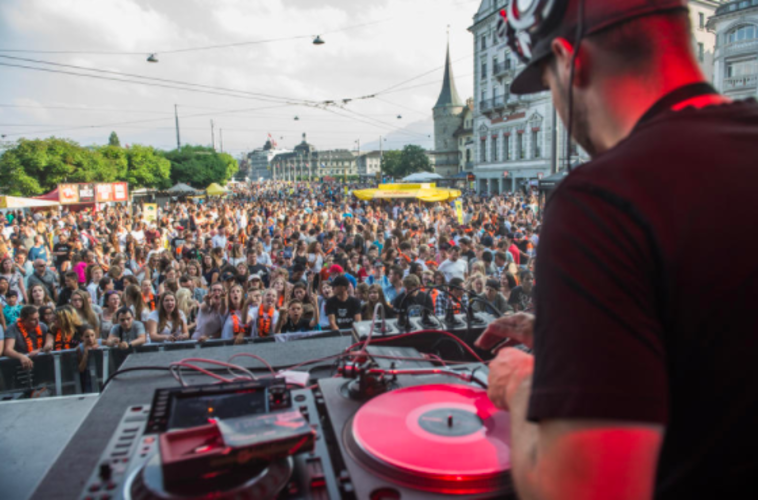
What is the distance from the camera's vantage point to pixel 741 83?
39406 millimetres

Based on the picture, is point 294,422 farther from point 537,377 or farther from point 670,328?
point 670,328

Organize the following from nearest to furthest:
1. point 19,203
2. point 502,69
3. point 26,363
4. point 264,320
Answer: point 26,363, point 264,320, point 19,203, point 502,69

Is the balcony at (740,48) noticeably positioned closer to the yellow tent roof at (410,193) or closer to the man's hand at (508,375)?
the yellow tent roof at (410,193)

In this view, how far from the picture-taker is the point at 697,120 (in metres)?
0.81

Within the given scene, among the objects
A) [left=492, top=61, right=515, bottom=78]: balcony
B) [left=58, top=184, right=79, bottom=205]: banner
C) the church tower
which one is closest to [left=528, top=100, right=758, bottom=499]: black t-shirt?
[left=58, top=184, right=79, bottom=205]: banner

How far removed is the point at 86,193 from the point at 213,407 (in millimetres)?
39415

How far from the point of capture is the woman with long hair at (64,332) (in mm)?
6648

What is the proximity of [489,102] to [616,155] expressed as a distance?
58896 millimetres

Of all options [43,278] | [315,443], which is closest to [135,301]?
[43,278]

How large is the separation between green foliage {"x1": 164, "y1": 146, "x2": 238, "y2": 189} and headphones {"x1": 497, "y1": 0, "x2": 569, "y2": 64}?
7443 centimetres

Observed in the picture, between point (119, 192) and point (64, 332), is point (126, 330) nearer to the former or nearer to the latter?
point (64, 332)

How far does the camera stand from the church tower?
89562 millimetres

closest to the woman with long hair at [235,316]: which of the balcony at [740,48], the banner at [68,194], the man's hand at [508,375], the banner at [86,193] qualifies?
the man's hand at [508,375]

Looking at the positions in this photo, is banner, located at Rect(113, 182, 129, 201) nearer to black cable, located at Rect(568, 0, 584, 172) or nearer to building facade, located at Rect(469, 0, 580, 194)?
building facade, located at Rect(469, 0, 580, 194)
